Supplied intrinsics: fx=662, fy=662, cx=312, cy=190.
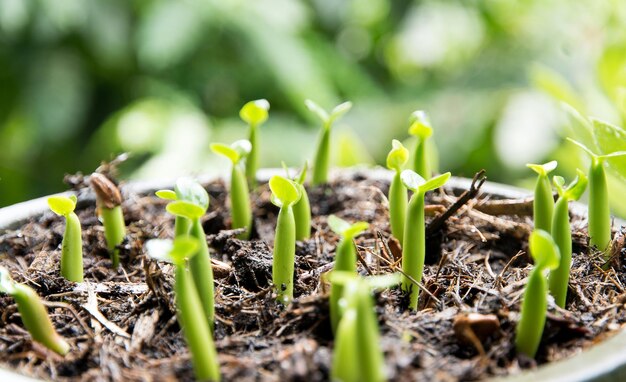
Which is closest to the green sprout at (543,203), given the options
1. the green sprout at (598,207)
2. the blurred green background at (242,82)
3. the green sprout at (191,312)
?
the green sprout at (598,207)

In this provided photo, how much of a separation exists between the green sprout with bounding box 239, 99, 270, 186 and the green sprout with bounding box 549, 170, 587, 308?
294mm

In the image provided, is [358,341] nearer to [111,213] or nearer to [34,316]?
[34,316]

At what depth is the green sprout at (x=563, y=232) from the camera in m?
0.47

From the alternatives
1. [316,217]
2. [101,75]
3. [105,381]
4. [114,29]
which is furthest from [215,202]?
[101,75]

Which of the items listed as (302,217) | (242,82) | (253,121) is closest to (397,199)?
(302,217)

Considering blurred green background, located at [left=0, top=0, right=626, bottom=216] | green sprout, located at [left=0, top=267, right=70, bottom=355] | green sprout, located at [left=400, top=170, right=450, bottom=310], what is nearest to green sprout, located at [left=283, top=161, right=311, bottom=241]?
green sprout, located at [left=400, top=170, right=450, bottom=310]

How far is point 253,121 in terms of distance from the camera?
27.7 inches

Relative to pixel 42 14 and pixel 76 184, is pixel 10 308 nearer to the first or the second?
pixel 76 184

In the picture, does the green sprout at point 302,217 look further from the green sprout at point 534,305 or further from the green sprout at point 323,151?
the green sprout at point 534,305

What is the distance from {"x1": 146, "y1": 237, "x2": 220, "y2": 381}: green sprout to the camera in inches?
14.3

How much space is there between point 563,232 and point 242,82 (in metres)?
1.62

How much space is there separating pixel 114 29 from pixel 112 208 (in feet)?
4.09

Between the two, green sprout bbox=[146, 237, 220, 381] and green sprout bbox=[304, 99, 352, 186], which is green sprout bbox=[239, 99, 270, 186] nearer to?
green sprout bbox=[304, 99, 352, 186]

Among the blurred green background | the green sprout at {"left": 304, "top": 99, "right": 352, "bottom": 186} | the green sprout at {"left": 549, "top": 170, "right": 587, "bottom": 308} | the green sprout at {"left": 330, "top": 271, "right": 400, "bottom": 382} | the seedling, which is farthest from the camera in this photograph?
the blurred green background
